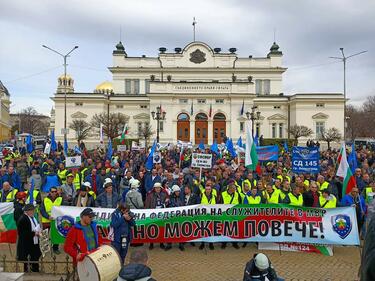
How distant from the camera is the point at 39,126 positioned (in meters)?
115

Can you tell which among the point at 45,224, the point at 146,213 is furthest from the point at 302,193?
the point at 45,224

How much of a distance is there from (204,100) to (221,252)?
48.8 m

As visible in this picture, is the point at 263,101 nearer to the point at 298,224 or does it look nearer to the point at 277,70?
the point at 277,70

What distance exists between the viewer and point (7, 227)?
10.1 metres

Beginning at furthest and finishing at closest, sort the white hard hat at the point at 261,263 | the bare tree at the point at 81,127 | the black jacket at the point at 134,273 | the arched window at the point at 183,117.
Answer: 1. the arched window at the point at 183,117
2. the bare tree at the point at 81,127
3. the white hard hat at the point at 261,263
4. the black jacket at the point at 134,273

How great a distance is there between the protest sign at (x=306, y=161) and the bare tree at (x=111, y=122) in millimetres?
38087

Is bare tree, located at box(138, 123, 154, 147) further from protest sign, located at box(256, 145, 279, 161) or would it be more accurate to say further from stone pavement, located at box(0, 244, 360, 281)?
stone pavement, located at box(0, 244, 360, 281)

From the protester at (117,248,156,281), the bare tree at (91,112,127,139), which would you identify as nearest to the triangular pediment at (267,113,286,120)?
the bare tree at (91,112,127,139)

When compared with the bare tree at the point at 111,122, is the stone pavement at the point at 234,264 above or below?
below

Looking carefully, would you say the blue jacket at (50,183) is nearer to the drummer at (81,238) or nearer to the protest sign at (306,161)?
the drummer at (81,238)

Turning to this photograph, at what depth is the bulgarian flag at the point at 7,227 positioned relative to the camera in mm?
10062

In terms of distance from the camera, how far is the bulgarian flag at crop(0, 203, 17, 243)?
396 inches

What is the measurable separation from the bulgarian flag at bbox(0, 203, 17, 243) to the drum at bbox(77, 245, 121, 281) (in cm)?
530

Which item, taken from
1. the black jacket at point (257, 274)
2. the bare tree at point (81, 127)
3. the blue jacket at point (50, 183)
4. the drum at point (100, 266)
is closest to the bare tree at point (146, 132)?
the bare tree at point (81, 127)
